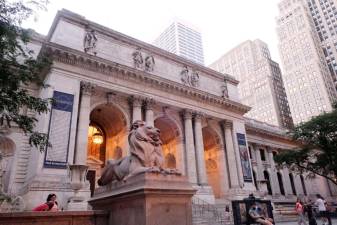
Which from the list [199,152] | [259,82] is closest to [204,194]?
[199,152]

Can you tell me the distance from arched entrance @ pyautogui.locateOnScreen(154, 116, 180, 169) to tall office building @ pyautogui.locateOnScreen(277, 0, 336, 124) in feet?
226

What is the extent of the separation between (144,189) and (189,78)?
80.3 feet

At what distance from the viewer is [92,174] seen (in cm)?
2348

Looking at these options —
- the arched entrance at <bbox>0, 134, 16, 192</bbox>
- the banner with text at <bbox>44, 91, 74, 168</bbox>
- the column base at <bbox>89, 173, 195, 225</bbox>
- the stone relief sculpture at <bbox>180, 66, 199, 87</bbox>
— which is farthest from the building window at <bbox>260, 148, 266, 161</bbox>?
the column base at <bbox>89, 173, 195, 225</bbox>

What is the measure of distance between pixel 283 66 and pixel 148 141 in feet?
335

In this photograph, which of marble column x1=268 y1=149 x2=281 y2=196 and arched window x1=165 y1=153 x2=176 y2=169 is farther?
marble column x1=268 y1=149 x2=281 y2=196

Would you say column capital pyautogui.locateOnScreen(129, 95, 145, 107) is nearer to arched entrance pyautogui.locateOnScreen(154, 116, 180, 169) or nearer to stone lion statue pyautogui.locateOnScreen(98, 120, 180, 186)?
arched entrance pyautogui.locateOnScreen(154, 116, 180, 169)

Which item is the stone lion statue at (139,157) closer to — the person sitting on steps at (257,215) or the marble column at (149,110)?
the person sitting on steps at (257,215)

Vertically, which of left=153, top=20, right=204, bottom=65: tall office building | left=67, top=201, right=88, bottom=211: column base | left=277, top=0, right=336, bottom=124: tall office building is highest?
left=153, top=20, right=204, bottom=65: tall office building

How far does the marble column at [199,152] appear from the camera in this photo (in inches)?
1004

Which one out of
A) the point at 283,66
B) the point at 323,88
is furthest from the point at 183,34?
the point at 323,88

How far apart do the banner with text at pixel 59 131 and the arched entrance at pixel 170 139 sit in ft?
30.5

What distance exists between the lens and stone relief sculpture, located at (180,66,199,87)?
28828mm

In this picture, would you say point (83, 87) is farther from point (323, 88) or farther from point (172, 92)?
point (323, 88)
